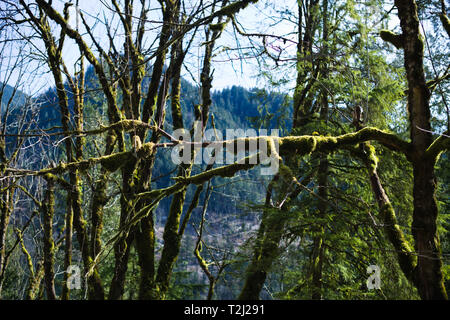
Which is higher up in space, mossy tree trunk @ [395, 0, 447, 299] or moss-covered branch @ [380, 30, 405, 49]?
moss-covered branch @ [380, 30, 405, 49]

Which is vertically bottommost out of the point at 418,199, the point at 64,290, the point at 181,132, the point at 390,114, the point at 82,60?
the point at 64,290

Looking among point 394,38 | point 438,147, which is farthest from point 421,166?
point 394,38

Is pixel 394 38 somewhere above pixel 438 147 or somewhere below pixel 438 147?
above

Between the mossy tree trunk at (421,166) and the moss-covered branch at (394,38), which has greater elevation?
the moss-covered branch at (394,38)

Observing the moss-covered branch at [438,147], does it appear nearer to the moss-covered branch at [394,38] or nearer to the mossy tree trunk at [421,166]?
the mossy tree trunk at [421,166]

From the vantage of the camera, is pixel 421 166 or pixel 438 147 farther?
pixel 421 166

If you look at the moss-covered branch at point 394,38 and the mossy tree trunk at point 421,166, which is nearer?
the mossy tree trunk at point 421,166

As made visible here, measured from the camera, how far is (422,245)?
3025 millimetres

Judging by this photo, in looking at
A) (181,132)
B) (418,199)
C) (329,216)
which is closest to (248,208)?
(329,216)

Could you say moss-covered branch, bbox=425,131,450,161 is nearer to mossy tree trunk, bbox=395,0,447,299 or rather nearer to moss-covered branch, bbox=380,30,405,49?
mossy tree trunk, bbox=395,0,447,299

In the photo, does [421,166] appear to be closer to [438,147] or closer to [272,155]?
[438,147]

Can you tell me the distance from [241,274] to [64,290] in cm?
369

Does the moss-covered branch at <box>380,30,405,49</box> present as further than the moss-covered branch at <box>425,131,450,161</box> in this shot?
Yes

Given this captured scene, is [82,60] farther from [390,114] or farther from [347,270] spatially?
[347,270]
